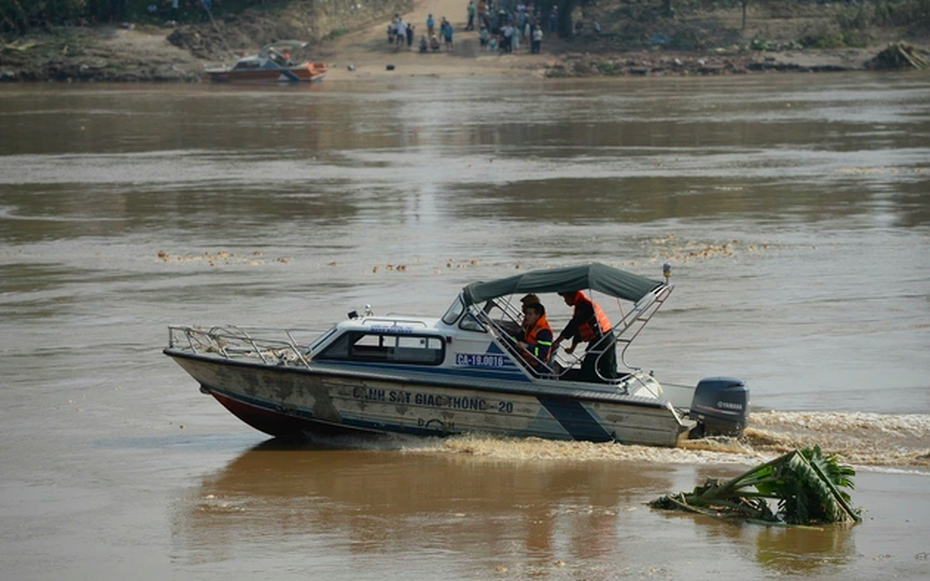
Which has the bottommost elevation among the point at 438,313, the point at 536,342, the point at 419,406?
the point at 438,313

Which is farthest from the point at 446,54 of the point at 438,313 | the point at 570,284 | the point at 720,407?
the point at 720,407

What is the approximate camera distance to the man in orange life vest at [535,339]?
42.0 ft

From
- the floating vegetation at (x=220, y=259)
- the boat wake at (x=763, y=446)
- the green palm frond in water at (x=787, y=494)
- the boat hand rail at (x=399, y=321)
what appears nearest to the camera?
the green palm frond in water at (x=787, y=494)

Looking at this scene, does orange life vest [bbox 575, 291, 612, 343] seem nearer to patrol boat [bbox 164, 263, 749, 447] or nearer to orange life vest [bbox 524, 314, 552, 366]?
patrol boat [bbox 164, 263, 749, 447]

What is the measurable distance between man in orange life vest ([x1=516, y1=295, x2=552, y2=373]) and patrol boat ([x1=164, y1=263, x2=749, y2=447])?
0.04 metres

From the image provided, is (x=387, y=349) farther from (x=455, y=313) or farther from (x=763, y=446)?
(x=763, y=446)

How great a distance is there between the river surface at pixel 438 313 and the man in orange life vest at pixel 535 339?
796 mm

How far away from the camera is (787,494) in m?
10.4

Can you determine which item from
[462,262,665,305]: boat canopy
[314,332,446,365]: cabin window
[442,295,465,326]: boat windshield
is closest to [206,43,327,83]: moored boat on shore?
[314,332,446,365]: cabin window

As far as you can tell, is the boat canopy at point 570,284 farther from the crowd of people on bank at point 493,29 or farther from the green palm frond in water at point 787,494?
the crowd of people on bank at point 493,29

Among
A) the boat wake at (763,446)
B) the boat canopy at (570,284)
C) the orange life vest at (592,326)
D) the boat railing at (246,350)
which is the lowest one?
the boat wake at (763,446)

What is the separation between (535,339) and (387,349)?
53.7 inches

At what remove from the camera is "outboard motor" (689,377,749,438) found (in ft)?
40.5

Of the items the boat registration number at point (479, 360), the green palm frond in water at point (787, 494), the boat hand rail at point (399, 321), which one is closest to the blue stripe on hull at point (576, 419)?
the boat registration number at point (479, 360)
